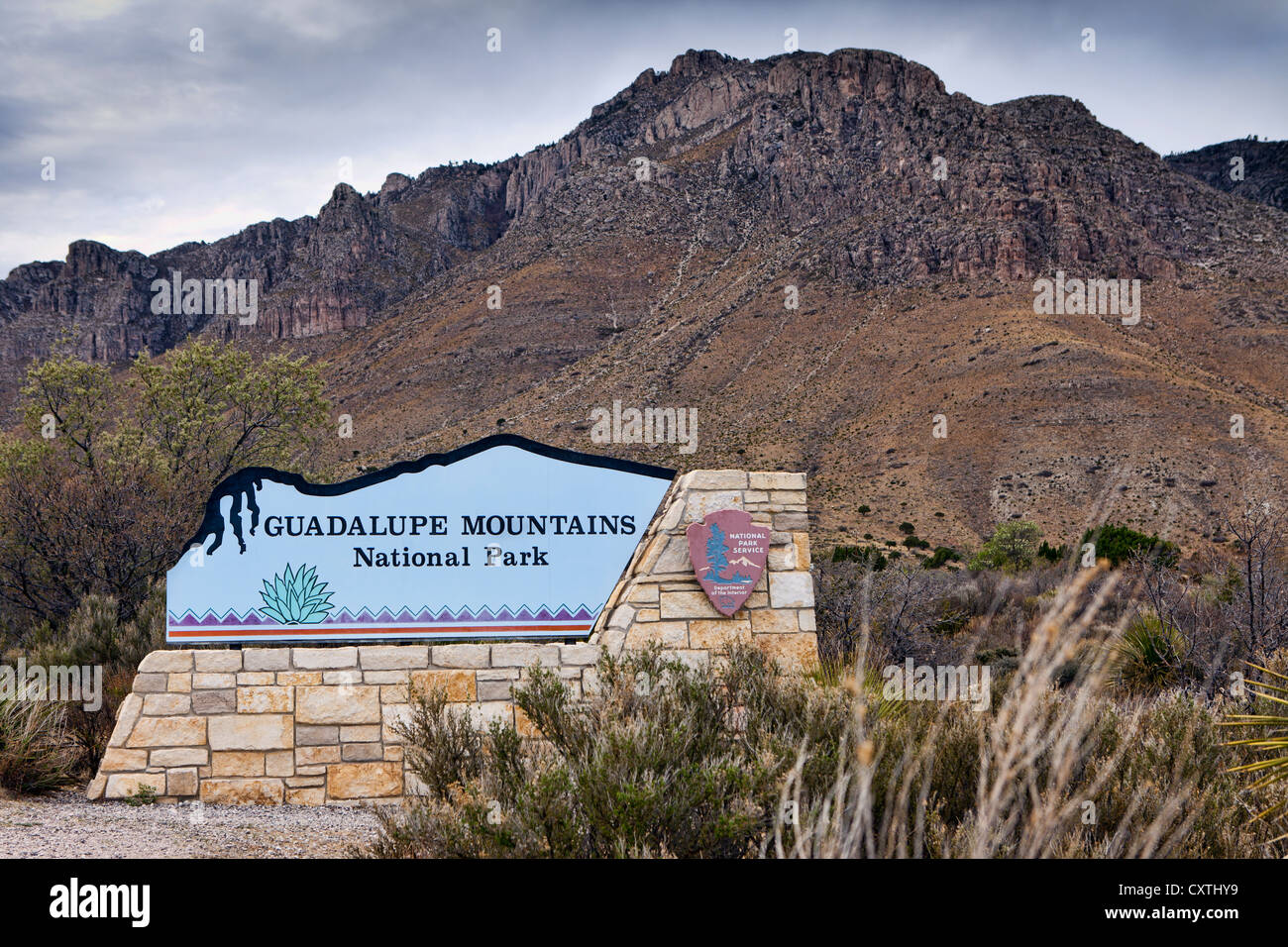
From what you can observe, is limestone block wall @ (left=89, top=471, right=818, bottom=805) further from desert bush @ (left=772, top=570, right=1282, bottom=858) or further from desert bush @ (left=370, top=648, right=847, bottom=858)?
desert bush @ (left=772, top=570, right=1282, bottom=858)

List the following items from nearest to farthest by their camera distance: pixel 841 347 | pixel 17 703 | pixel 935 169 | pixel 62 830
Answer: pixel 62 830
pixel 17 703
pixel 841 347
pixel 935 169

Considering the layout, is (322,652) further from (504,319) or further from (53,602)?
(504,319)

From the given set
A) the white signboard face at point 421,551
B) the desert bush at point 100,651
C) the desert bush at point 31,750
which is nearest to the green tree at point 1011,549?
the white signboard face at point 421,551

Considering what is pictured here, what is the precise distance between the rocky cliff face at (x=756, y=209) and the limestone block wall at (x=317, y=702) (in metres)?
15.4

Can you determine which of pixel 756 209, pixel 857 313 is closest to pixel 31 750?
pixel 857 313

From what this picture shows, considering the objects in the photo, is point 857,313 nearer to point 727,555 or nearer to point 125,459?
point 125,459

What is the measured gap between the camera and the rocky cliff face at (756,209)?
62.1 m

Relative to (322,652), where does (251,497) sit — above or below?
above

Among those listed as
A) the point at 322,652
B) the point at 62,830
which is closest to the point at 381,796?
the point at 322,652

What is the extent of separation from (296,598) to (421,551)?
1055mm

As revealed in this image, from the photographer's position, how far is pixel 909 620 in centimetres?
1173

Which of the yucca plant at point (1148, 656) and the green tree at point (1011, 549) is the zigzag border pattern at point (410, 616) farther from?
the green tree at point (1011, 549)
